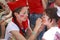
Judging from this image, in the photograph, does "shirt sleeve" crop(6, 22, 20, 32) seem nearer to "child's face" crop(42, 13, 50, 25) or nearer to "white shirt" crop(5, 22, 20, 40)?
"white shirt" crop(5, 22, 20, 40)

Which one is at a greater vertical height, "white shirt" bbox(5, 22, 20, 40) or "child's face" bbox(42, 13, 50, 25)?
"child's face" bbox(42, 13, 50, 25)

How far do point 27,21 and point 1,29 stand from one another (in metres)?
0.20

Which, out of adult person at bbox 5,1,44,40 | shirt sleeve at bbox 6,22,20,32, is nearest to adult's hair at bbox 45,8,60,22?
adult person at bbox 5,1,44,40

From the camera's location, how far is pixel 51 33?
67.2 inches

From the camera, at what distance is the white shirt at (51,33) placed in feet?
5.55

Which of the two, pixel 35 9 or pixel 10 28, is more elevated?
pixel 35 9

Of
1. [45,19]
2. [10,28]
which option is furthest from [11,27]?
[45,19]

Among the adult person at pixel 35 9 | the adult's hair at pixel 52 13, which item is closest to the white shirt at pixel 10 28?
the adult person at pixel 35 9

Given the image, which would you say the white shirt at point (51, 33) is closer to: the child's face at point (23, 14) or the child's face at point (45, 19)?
the child's face at point (45, 19)

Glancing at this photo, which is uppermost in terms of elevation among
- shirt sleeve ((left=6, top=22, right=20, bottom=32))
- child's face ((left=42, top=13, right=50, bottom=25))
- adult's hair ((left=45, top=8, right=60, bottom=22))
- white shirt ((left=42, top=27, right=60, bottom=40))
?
adult's hair ((left=45, top=8, right=60, bottom=22))

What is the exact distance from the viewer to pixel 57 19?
1.73m

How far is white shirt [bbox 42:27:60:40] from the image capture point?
1.69 metres

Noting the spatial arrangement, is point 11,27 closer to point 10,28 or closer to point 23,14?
point 10,28

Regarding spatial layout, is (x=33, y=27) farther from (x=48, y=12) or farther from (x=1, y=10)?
(x=1, y=10)
